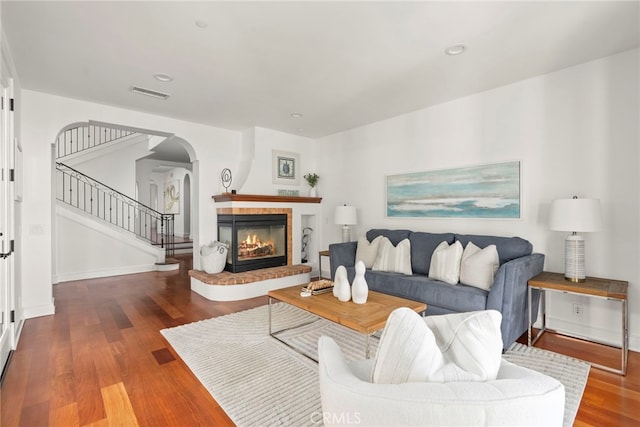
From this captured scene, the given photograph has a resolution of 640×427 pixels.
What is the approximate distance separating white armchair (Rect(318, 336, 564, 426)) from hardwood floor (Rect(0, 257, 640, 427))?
1295mm

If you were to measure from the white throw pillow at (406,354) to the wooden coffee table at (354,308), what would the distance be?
1.09 meters

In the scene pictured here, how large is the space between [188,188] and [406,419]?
11.4 meters

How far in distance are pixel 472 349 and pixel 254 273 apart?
3920mm

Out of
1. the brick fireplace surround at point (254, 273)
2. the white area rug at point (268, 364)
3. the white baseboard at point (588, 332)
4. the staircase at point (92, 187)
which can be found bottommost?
the white area rug at point (268, 364)

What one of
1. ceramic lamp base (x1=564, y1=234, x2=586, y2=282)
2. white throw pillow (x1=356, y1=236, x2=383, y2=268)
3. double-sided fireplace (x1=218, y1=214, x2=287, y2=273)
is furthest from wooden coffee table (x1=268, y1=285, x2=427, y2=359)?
double-sided fireplace (x1=218, y1=214, x2=287, y2=273)

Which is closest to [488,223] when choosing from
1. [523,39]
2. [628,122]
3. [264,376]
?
[628,122]

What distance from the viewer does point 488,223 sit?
3627 mm

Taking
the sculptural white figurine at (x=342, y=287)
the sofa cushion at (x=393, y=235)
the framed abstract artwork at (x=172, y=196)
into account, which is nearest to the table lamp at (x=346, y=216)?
the sofa cushion at (x=393, y=235)

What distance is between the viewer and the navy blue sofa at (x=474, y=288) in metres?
2.62

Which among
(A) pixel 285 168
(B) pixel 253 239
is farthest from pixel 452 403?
(A) pixel 285 168

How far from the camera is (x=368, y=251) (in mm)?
4105

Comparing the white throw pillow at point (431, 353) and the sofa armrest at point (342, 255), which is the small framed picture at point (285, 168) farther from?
the white throw pillow at point (431, 353)

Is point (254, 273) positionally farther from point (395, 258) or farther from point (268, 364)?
point (268, 364)

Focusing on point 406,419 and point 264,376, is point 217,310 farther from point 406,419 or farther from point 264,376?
Answer: point 406,419
